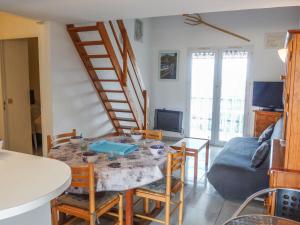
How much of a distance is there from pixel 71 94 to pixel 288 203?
3165 millimetres

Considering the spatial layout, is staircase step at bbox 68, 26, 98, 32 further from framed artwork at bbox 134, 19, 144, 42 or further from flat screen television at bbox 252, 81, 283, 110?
flat screen television at bbox 252, 81, 283, 110

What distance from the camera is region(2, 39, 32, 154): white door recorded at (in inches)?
168

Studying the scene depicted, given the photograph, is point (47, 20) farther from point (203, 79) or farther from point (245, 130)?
point (245, 130)

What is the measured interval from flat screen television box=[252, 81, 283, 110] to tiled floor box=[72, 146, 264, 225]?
86.2 inches

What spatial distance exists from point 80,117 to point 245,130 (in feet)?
11.1

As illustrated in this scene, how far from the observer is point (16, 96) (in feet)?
14.7

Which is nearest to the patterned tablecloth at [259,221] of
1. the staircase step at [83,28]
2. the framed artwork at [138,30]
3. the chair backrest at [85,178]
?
the chair backrest at [85,178]

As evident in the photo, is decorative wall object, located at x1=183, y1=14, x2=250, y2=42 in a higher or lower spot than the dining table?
higher

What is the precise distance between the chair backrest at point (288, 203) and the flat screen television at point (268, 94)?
3404mm

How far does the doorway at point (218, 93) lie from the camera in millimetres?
5512

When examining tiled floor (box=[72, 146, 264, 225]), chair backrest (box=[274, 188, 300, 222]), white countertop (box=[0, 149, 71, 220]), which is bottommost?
tiled floor (box=[72, 146, 264, 225])

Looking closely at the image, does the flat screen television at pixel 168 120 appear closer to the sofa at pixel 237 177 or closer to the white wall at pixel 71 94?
the white wall at pixel 71 94

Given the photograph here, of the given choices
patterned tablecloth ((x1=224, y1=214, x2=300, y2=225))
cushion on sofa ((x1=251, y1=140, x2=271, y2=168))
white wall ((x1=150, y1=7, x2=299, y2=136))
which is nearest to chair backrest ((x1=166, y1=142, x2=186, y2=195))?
patterned tablecloth ((x1=224, y1=214, x2=300, y2=225))

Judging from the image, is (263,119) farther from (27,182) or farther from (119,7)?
(27,182)
